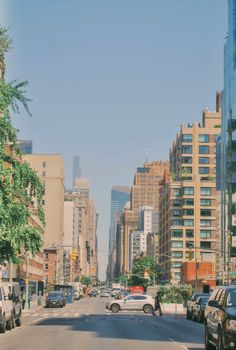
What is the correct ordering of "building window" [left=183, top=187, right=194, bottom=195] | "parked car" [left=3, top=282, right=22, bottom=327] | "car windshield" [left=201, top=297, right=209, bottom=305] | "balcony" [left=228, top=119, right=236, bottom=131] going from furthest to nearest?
"building window" [left=183, top=187, right=194, bottom=195], "balcony" [left=228, top=119, right=236, bottom=131], "car windshield" [left=201, top=297, right=209, bottom=305], "parked car" [left=3, top=282, right=22, bottom=327]

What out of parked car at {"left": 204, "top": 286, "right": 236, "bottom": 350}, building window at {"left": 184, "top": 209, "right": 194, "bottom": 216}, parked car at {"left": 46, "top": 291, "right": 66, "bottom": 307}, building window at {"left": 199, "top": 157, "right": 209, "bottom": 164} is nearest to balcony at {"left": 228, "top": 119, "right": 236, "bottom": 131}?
parked car at {"left": 46, "top": 291, "right": 66, "bottom": 307}

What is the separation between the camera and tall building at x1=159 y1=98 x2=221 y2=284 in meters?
175

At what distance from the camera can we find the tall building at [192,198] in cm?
17475

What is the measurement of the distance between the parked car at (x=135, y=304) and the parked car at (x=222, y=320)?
42.2 m

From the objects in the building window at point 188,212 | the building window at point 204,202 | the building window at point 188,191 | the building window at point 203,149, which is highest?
the building window at point 203,149

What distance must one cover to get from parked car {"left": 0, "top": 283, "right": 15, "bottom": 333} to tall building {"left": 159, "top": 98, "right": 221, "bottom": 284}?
13098 cm

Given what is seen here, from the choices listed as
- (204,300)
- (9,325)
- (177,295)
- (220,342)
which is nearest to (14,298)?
(9,325)

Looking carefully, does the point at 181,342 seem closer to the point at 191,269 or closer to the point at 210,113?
the point at 191,269

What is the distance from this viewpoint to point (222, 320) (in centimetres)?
2031

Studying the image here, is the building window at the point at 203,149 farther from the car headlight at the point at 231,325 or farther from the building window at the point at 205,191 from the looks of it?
the car headlight at the point at 231,325

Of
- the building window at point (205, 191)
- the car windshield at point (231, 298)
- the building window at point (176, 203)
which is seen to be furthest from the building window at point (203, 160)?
the car windshield at point (231, 298)

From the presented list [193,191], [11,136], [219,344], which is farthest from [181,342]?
[193,191]

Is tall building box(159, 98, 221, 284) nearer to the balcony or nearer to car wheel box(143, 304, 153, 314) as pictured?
the balcony

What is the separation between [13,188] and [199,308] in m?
21.3
